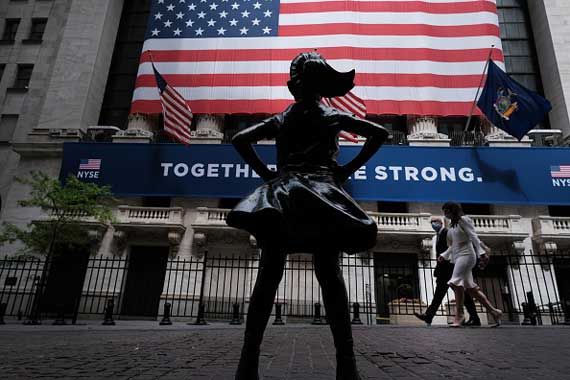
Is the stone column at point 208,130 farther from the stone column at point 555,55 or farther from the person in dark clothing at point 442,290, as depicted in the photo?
the stone column at point 555,55

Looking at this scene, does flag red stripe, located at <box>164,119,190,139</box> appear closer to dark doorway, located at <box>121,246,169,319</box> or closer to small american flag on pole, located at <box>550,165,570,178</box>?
dark doorway, located at <box>121,246,169,319</box>

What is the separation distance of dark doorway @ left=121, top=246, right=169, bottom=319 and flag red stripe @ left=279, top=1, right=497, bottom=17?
50.3ft

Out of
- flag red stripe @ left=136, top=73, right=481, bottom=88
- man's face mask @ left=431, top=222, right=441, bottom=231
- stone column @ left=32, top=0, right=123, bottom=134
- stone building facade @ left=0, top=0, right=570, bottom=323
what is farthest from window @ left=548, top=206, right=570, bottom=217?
stone column @ left=32, top=0, right=123, bottom=134

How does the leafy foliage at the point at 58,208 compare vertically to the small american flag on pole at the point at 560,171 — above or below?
below

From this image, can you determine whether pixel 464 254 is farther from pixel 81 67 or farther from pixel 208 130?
pixel 81 67

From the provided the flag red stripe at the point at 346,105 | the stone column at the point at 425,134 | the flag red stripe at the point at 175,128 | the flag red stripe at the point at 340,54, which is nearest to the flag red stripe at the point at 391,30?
the flag red stripe at the point at 340,54

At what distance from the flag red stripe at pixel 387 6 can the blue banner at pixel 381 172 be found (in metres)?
7.99

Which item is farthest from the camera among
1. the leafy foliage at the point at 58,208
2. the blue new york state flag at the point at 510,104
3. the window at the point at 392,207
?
the window at the point at 392,207

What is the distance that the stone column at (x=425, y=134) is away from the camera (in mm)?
19453

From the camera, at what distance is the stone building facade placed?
17156 millimetres

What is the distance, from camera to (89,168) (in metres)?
19.0

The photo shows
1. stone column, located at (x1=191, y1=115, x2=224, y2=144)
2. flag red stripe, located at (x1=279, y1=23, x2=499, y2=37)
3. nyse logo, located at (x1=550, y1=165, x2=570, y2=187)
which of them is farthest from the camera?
stone column, located at (x1=191, y1=115, x2=224, y2=144)

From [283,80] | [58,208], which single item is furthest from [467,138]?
[58,208]

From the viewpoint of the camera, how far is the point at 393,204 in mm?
19859
